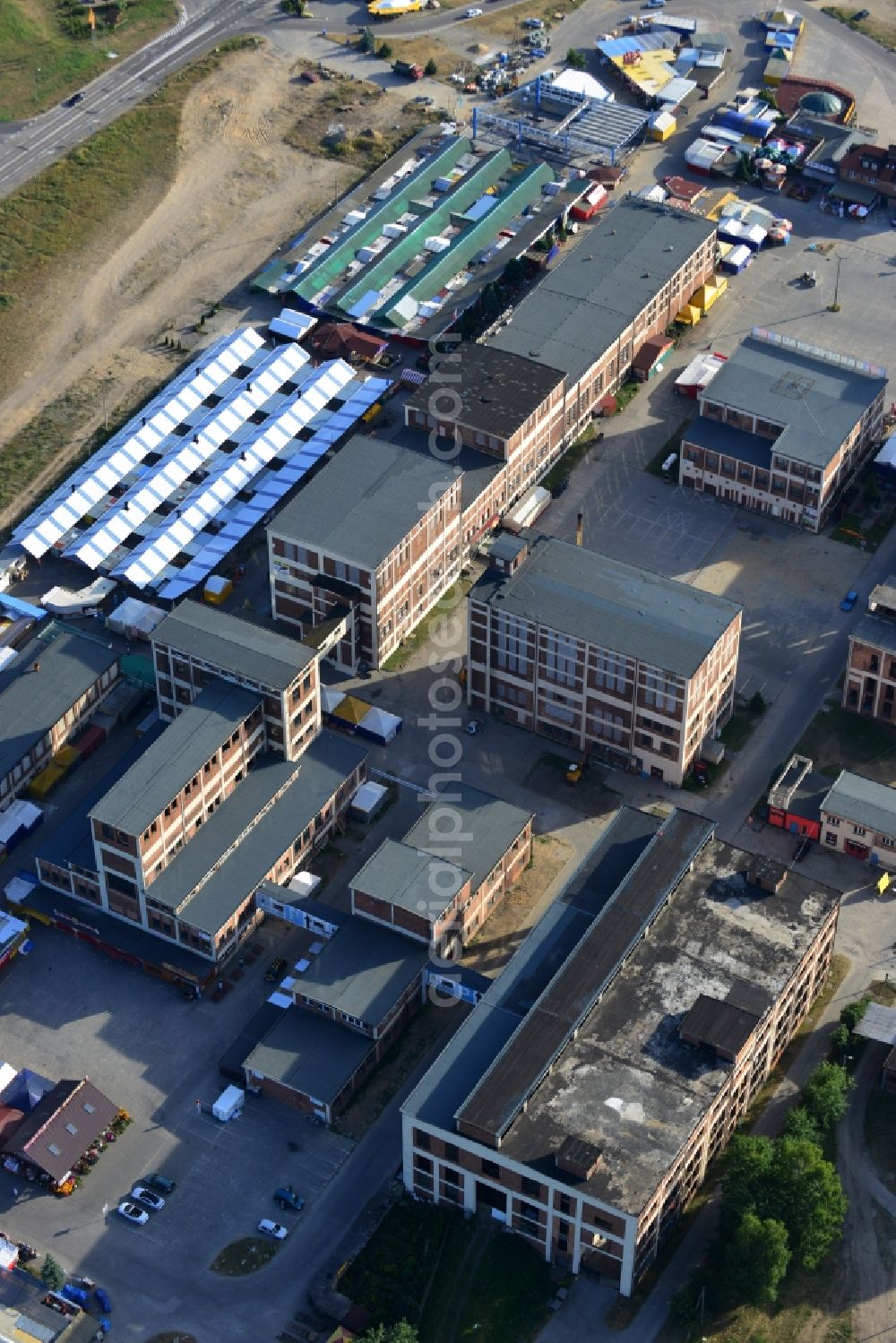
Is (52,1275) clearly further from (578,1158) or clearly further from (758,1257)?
(758,1257)

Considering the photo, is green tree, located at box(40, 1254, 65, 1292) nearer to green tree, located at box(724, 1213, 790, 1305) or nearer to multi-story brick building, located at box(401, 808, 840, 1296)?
multi-story brick building, located at box(401, 808, 840, 1296)

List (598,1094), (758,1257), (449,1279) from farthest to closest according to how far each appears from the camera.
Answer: (598,1094)
(449,1279)
(758,1257)

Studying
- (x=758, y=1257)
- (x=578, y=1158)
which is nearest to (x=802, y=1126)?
(x=758, y=1257)

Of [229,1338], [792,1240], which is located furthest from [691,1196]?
[229,1338]

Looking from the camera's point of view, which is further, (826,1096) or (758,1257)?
(826,1096)

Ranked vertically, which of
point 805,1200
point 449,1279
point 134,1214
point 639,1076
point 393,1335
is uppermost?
point 639,1076

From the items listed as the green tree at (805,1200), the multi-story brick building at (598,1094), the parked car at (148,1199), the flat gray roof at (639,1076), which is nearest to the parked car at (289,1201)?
the multi-story brick building at (598,1094)

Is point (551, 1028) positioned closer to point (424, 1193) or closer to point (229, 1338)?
point (424, 1193)
